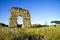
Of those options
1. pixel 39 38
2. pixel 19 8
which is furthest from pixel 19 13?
pixel 39 38

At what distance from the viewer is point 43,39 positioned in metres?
4.42

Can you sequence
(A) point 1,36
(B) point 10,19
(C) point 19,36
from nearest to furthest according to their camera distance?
(A) point 1,36 < (C) point 19,36 < (B) point 10,19

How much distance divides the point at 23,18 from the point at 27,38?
55.7ft

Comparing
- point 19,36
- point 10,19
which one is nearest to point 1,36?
point 19,36

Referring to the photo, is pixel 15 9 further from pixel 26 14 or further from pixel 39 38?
pixel 39 38

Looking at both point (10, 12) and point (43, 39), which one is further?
point (10, 12)

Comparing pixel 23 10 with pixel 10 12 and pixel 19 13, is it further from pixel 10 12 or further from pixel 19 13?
pixel 10 12

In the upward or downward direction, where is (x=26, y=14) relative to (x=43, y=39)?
upward

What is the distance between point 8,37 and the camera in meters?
4.13

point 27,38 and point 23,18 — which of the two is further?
point 23,18

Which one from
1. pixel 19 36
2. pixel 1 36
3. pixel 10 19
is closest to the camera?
pixel 1 36

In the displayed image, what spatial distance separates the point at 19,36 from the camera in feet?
14.4

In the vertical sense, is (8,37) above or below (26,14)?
below

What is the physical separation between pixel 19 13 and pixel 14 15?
0.95 metres
